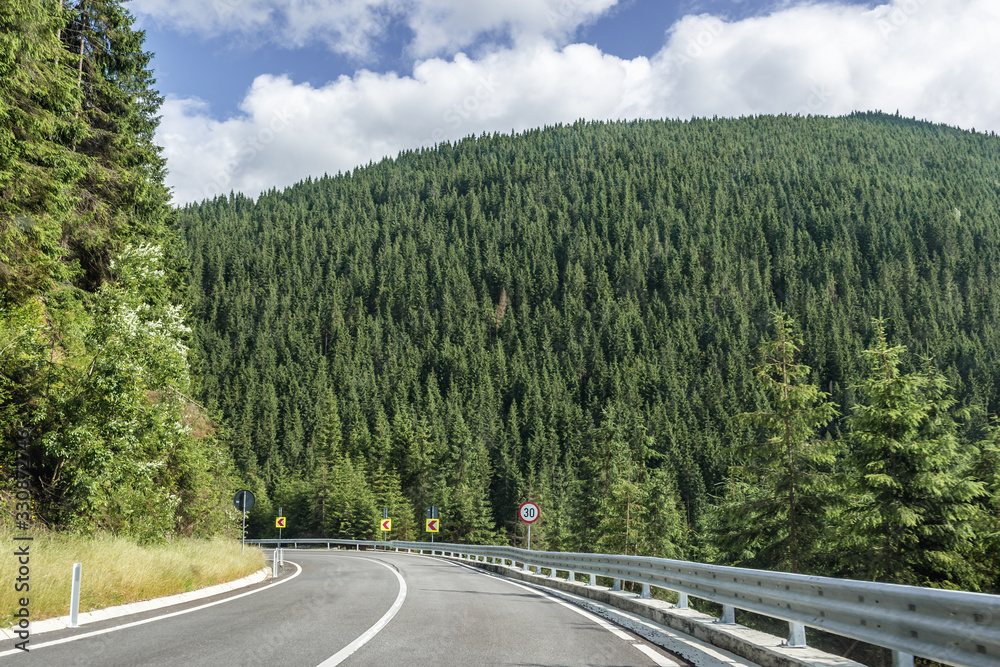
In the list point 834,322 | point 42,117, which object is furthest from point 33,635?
point 834,322

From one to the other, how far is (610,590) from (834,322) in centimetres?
16418

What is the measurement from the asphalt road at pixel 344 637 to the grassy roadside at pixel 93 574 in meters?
0.80

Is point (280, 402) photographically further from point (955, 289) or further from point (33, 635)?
point (955, 289)

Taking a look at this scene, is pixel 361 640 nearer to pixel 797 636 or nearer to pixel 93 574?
pixel 797 636

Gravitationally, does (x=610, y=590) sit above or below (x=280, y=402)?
below

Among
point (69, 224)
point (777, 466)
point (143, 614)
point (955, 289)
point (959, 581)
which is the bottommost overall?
point (959, 581)

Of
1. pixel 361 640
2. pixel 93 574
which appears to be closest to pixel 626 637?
pixel 361 640

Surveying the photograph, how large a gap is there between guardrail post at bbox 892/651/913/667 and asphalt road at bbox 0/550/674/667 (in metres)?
2.12

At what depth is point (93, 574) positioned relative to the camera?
9.67 m

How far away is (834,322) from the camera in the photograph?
157 metres

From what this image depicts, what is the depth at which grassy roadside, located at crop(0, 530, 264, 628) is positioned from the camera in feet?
25.7

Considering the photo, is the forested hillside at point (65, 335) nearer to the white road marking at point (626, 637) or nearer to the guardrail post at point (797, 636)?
the white road marking at point (626, 637)

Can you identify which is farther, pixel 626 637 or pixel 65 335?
pixel 65 335

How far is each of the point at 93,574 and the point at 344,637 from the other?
501 centimetres
